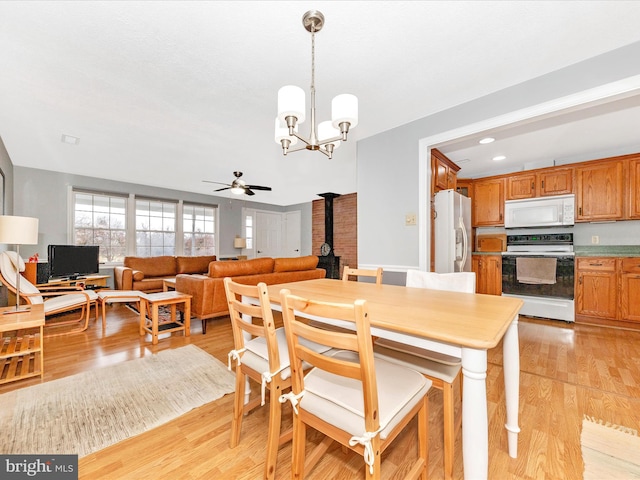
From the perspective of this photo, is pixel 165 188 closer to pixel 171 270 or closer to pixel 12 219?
pixel 171 270

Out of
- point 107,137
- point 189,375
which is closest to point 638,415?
point 189,375

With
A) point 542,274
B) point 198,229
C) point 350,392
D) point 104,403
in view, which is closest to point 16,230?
point 104,403

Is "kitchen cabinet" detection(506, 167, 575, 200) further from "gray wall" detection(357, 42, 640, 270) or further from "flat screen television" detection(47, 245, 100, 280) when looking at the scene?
"flat screen television" detection(47, 245, 100, 280)

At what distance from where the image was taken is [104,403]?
1.78 metres

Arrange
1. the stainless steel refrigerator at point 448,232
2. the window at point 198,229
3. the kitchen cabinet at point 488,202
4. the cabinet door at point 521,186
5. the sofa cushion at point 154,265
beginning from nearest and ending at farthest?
the stainless steel refrigerator at point 448,232 → the cabinet door at point 521,186 → the kitchen cabinet at point 488,202 → the sofa cushion at point 154,265 → the window at point 198,229

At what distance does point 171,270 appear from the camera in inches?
A: 230

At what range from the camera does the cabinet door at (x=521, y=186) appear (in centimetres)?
411

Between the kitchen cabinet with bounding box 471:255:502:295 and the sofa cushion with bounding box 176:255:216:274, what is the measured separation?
17.9 ft

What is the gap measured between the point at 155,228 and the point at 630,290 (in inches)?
325

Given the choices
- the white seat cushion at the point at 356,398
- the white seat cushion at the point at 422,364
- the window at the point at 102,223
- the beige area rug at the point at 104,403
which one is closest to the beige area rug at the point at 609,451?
the white seat cushion at the point at 422,364

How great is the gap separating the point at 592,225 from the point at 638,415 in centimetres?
318

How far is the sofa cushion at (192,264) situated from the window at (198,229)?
0.65 metres

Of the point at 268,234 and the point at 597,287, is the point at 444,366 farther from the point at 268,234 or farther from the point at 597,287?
the point at 268,234

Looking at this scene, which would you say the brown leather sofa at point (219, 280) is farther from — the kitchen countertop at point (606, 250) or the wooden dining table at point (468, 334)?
the kitchen countertop at point (606, 250)
